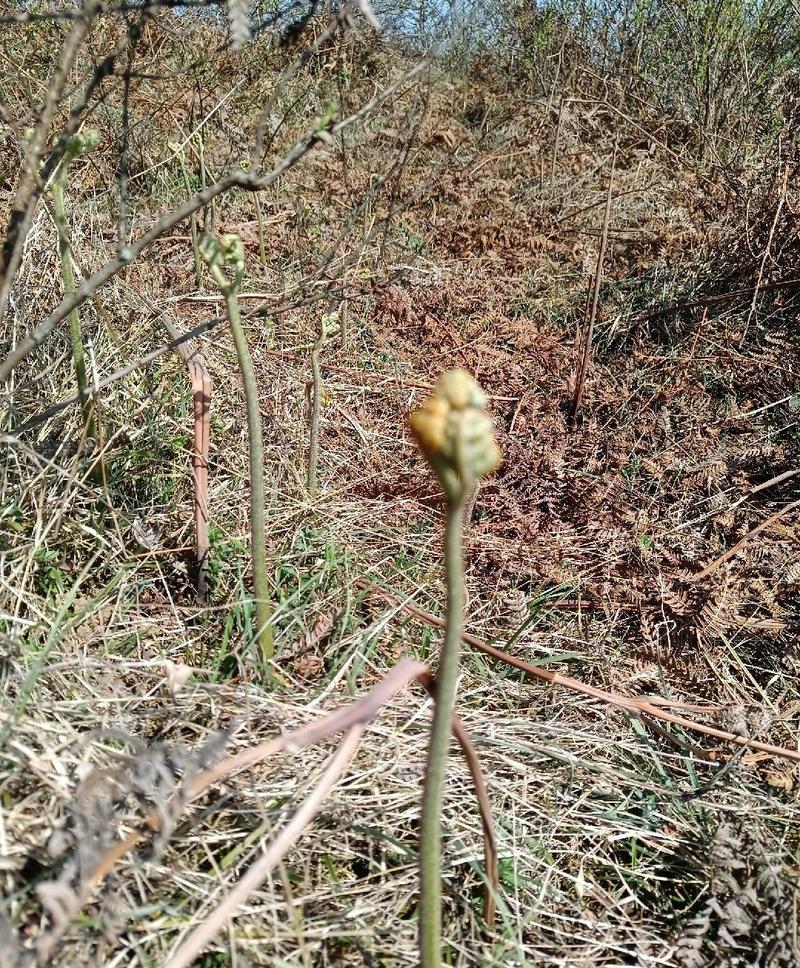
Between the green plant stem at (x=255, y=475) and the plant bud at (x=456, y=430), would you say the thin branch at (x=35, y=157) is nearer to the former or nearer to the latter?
the green plant stem at (x=255, y=475)

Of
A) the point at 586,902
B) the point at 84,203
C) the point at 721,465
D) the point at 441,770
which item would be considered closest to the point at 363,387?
the point at 721,465

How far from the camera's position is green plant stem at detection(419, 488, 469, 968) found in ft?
2.73

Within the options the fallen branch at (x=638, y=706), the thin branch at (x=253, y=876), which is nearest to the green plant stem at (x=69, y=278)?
the fallen branch at (x=638, y=706)

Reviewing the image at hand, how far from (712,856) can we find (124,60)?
4549 mm

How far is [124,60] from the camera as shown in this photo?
434 centimetres

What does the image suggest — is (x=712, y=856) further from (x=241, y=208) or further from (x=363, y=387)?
(x=241, y=208)

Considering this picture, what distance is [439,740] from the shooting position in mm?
861

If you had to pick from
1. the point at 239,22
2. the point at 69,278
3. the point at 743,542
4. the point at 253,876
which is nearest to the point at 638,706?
the point at 743,542

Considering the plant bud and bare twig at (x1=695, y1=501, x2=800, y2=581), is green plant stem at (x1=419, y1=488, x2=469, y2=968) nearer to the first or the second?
the plant bud

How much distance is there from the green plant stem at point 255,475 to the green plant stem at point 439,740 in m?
0.73

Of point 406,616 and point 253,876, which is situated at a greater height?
point 253,876

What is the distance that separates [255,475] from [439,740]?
808 mm

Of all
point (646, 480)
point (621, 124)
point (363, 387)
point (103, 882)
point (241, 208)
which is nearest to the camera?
point (103, 882)

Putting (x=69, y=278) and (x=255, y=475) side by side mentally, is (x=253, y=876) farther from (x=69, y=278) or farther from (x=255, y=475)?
(x=69, y=278)
